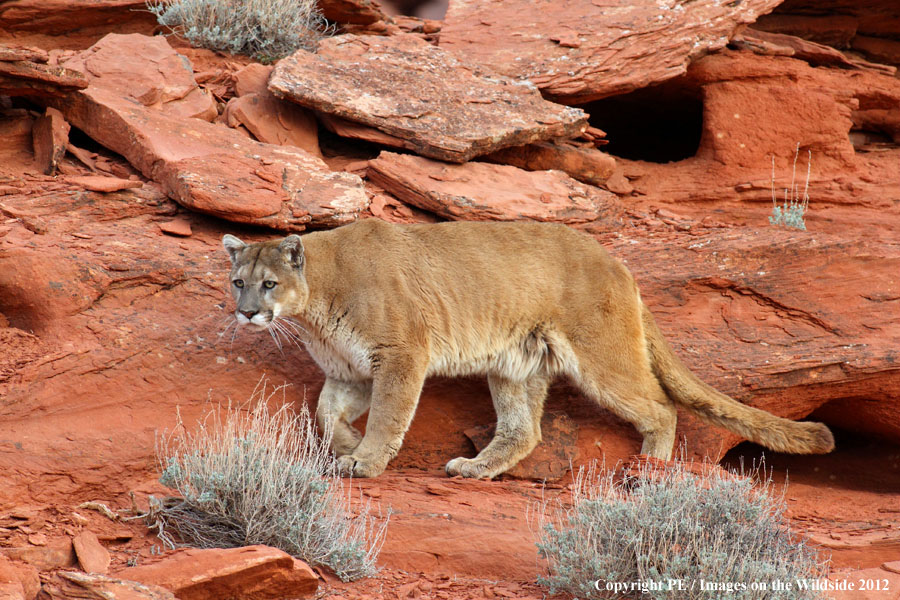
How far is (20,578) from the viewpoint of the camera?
423 cm

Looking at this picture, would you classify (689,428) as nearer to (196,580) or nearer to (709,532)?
(709,532)

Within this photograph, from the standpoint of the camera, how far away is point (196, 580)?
14.7 feet

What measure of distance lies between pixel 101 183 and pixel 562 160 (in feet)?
17.0

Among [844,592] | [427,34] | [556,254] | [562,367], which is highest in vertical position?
[427,34]

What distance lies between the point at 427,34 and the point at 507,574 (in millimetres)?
8336

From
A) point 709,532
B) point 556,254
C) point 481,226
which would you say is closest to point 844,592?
point 709,532

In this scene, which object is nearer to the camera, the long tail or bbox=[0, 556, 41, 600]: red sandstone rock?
bbox=[0, 556, 41, 600]: red sandstone rock

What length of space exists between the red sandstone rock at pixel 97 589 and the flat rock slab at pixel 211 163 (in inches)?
165

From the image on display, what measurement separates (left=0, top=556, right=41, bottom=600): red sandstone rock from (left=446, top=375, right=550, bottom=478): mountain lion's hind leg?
348 centimetres

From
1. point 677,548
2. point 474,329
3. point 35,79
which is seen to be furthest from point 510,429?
point 35,79

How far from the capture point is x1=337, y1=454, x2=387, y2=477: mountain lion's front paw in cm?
660

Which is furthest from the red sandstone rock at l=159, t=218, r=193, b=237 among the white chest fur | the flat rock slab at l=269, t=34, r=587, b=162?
the flat rock slab at l=269, t=34, r=587, b=162

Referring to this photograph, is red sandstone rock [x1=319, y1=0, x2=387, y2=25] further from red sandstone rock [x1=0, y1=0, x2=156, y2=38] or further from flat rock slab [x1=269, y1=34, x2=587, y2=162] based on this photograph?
red sandstone rock [x1=0, y1=0, x2=156, y2=38]

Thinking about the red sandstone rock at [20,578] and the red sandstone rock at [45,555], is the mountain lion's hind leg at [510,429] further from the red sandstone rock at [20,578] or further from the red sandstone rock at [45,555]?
the red sandstone rock at [20,578]
